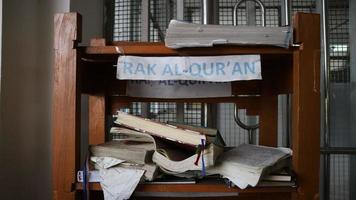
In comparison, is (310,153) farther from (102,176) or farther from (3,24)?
(3,24)

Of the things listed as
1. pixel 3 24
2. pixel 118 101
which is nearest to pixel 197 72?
pixel 118 101

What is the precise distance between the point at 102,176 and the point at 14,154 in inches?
20.5

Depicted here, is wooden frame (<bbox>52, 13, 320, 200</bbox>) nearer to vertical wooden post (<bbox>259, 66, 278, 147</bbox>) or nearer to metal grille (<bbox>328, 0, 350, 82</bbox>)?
vertical wooden post (<bbox>259, 66, 278, 147</bbox>)

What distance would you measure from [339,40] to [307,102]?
42.8 inches

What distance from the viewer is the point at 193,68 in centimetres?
55

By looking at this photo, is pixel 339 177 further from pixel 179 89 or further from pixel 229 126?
pixel 179 89

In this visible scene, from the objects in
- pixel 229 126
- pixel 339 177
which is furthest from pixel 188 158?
Result: pixel 339 177

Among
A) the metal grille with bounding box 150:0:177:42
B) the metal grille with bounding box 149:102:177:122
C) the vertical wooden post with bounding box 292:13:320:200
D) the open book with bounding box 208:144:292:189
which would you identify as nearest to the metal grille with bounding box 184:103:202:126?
the metal grille with bounding box 149:102:177:122

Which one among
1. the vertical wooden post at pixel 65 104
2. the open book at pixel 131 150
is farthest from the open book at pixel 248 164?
the vertical wooden post at pixel 65 104

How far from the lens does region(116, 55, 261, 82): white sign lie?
1.78 ft

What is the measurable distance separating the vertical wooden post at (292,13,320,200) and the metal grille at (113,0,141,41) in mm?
960

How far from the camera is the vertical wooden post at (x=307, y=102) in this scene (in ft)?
1.76

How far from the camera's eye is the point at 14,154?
0.93 meters

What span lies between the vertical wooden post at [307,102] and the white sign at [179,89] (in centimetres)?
29
